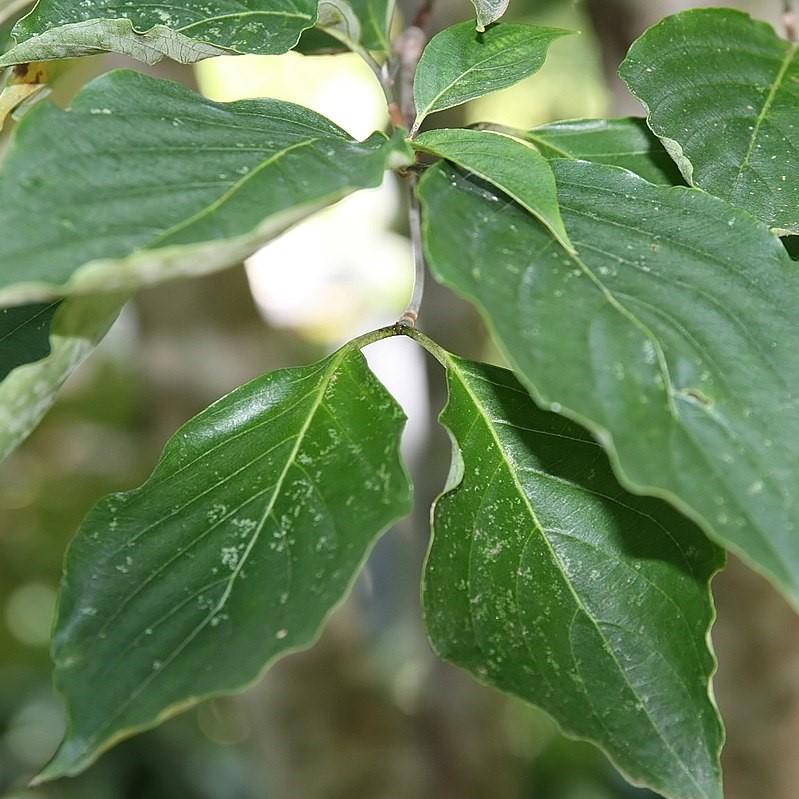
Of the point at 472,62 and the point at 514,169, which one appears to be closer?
the point at 514,169

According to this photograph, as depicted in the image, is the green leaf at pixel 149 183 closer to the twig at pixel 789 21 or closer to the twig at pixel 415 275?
the twig at pixel 415 275

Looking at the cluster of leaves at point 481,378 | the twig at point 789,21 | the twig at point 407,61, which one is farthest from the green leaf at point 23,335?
the twig at point 789,21

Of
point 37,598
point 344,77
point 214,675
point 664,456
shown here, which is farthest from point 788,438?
point 37,598

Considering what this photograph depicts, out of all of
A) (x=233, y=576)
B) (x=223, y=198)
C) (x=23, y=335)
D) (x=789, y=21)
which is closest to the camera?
(x=223, y=198)

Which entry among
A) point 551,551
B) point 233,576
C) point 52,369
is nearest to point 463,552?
point 551,551

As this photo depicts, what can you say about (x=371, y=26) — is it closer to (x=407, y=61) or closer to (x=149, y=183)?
(x=407, y=61)

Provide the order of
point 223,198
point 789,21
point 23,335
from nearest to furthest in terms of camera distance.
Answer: point 223,198
point 23,335
point 789,21

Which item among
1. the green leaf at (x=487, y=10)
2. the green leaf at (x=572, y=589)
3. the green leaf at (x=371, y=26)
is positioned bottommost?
the green leaf at (x=572, y=589)

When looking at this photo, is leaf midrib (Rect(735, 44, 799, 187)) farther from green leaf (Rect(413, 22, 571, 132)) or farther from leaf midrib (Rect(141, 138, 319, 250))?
leaf midrib (Rect(141, 138, 319, 250))

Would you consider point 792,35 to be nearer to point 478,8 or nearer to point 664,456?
point 478,8
